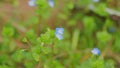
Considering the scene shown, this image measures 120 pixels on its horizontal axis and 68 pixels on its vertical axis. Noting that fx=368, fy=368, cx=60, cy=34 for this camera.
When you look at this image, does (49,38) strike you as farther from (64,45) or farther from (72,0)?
(72,0)

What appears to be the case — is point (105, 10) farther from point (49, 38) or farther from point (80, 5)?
point (49, 38)

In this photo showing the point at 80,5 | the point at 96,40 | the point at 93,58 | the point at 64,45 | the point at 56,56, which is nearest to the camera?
the point at 93,58

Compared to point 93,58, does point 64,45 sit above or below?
above

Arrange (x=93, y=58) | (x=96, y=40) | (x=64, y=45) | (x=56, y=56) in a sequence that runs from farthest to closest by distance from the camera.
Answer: (x=96, y=40), (x=64, y=45), (x=56, y=56), (x=93, y=58)

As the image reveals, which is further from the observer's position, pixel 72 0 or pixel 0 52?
pixel 72 0

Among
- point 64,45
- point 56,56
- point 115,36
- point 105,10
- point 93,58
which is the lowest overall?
point 93,58

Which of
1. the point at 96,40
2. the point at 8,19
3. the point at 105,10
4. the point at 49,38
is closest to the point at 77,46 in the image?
the point at 96,40
